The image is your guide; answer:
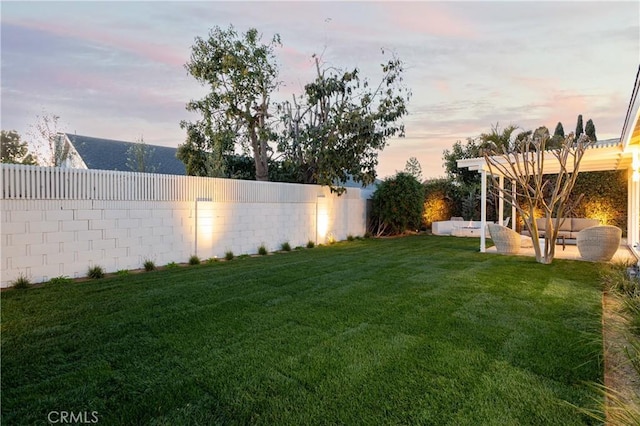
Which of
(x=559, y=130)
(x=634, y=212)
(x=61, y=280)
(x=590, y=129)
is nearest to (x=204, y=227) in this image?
(x=61, y=280)

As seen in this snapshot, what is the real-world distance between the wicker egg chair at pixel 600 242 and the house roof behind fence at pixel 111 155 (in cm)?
1820

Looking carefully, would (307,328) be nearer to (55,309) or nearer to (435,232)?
(55,309)

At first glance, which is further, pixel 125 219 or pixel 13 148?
pixel 13 148

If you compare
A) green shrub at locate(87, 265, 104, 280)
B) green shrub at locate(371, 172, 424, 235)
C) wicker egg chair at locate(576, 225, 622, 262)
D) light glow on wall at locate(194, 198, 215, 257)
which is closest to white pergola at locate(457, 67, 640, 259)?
wicker egg chair at locate(576, 225, 622, 262)

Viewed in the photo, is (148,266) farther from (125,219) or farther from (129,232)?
(125,219)

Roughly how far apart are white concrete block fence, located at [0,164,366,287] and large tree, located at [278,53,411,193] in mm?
2100

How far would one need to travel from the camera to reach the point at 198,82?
13.4m

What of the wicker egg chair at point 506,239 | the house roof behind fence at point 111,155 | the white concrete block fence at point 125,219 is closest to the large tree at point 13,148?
the house roof behind fence at point 111,155

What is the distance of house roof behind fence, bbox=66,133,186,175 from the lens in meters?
18.7

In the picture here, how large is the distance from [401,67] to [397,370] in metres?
13.3

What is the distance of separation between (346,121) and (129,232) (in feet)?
27.5

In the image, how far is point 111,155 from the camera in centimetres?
1989

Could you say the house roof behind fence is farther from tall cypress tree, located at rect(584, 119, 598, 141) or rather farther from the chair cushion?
tall cypress tree, located at rect(584, 119, 598, 141)

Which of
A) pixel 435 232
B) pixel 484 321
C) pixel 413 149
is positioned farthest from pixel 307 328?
pixel 413 149
